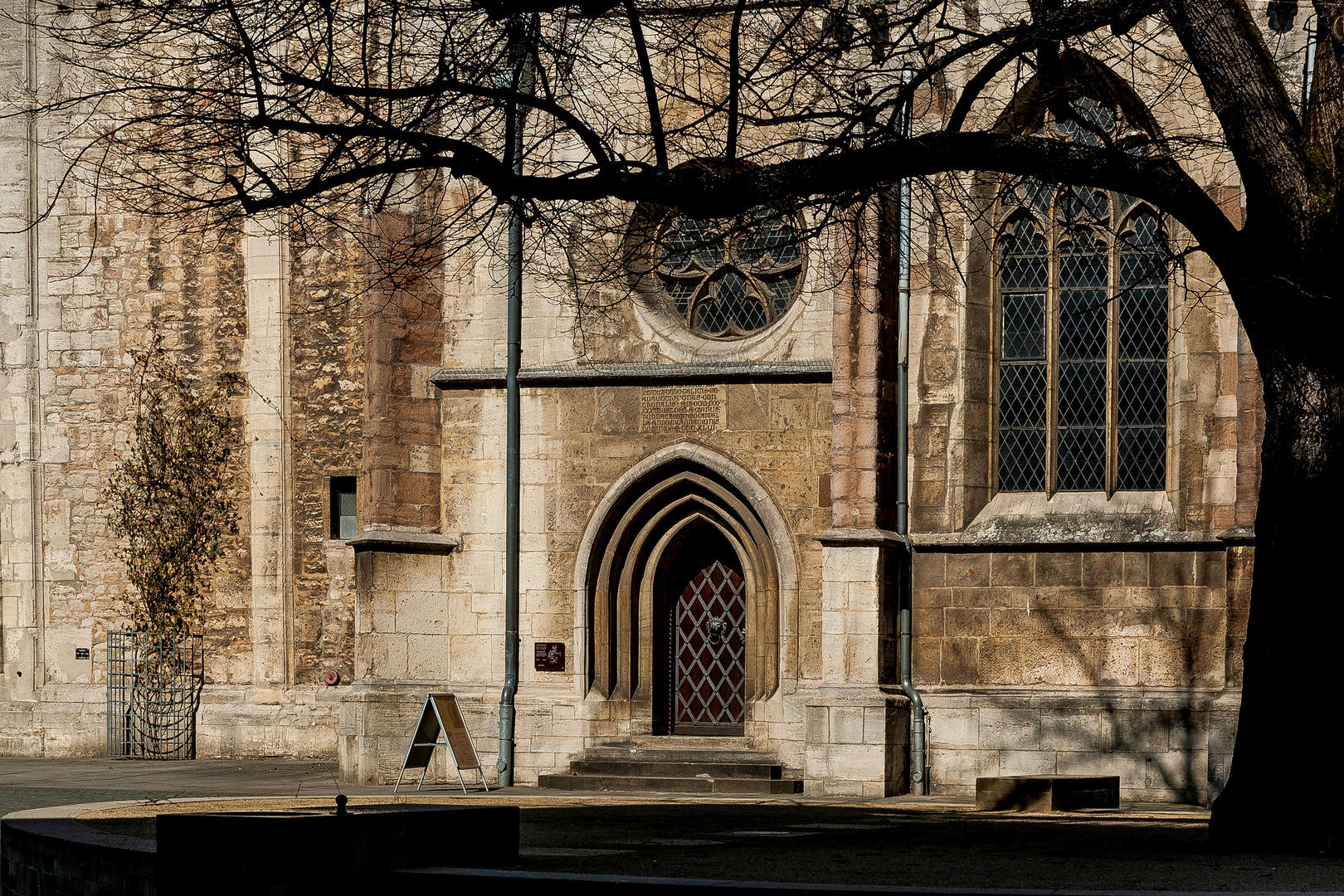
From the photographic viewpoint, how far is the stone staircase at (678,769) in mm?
16266

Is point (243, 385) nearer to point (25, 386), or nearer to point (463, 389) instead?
point (25, 386)

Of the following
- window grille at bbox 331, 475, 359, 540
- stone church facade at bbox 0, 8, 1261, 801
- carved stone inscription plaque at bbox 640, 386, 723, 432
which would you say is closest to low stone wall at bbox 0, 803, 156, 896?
stone church facade at bbox 0, 8, 1261, 801

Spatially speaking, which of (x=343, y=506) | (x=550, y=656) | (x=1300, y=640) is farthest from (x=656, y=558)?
(x=1300, y=640)

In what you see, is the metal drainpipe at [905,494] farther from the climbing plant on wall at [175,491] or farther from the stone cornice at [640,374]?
the climbing plant on wall at [175,491]

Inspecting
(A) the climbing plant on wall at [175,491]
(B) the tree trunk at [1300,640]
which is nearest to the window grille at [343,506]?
(A) the climbing plant on wall at [175,491]

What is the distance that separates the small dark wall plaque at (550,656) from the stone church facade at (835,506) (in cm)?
5

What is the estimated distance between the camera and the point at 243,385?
20.9 m

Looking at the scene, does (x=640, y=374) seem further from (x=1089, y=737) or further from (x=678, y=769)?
(x=1089, y=737)

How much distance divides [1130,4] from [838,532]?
6.90 metres

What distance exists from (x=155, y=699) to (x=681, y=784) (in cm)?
733

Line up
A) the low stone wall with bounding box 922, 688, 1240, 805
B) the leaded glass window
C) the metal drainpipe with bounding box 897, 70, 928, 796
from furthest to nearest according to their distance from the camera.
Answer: the leaded glass window → the metal drainpipe with bounding box 897, 70, 928, 796 → the low stone wall with bounding box 922, 688, 1240, 805

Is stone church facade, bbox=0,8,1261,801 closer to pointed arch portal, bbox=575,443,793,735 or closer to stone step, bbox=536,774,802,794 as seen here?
pointed arch portal, bbox=575,443,793,735

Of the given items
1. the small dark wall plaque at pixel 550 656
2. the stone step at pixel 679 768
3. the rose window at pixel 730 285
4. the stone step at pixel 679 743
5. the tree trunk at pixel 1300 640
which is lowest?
the stone step at pixel 679 768

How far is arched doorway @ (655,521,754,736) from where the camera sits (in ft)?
57.6
